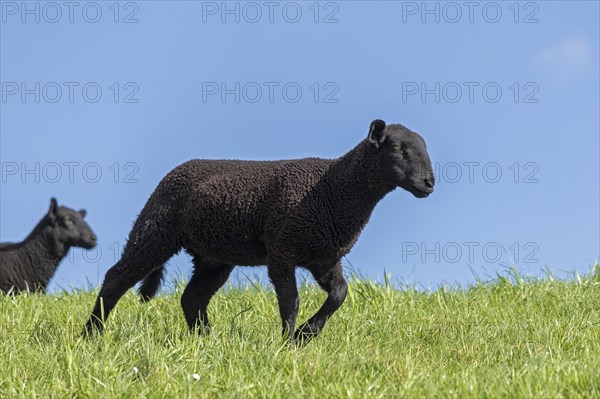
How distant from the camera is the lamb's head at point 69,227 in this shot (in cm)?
1407

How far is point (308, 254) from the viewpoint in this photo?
702 cm

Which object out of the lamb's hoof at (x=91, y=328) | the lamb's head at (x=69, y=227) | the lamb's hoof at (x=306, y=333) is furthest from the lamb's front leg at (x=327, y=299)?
the lamb's head at (x=69, y=227)

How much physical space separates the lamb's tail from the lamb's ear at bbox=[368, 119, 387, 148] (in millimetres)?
2303

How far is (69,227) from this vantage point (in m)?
14.2

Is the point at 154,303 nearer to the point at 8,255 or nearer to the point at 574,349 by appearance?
the point at 574,349

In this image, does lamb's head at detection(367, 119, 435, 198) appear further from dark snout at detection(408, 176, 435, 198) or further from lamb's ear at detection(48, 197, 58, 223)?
lamb's ear at detection(48, 197, 58, 223)

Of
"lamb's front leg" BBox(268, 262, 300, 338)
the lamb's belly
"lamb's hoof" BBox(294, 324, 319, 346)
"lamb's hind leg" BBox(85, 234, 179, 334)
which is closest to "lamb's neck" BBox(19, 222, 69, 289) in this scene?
"lamb's hind leg" BBox(85, 234, 179, 334)

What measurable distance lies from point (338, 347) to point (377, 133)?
169 cm

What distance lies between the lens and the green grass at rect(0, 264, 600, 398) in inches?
219

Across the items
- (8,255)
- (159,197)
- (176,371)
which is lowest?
(8,255)

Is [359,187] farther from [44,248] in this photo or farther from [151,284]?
[44,248]

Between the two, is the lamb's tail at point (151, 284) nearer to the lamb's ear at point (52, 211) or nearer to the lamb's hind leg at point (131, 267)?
the lamb's hind leg at point (131, 267)

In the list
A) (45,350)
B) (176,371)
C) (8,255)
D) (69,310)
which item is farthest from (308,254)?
(8,255)

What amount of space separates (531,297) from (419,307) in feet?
4.13
